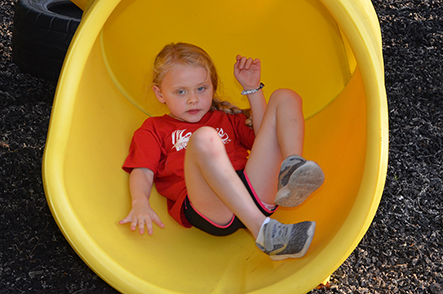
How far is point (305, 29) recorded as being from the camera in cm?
206

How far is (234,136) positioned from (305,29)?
602 millimetres

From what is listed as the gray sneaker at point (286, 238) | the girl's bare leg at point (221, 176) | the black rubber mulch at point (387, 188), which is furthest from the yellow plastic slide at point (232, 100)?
the black rubber mulch at point (387, 188)

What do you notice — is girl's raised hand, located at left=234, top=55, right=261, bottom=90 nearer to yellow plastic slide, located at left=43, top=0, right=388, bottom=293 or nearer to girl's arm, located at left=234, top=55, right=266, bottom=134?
girl's arm, located at left=234, top=55, right=266, bottom=134

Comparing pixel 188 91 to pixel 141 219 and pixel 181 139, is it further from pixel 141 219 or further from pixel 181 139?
pixel 141 219

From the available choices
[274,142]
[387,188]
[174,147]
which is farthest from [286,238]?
[387,188]

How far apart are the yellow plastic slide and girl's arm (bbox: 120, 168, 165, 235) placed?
57 millimetres

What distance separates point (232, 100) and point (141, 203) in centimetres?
90

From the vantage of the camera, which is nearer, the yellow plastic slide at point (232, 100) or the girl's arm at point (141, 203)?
the yellow plastic slide at point (232, 100)

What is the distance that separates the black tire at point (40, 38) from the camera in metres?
2.44

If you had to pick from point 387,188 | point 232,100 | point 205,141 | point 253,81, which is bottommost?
point 387,188

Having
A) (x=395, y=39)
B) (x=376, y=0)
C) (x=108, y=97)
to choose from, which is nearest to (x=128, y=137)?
(x=108, y=97)

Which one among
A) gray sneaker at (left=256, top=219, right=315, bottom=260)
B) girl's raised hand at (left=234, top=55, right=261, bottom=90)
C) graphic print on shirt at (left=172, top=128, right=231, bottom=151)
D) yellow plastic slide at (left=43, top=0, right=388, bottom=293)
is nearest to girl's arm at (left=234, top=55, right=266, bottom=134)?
girl's raised hand at (left=234, top=55, right=261, bottom=90)

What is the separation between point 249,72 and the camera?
6.04 feet

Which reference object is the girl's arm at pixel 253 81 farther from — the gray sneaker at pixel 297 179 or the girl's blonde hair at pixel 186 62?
the gray sneaker at pixel 297 179
